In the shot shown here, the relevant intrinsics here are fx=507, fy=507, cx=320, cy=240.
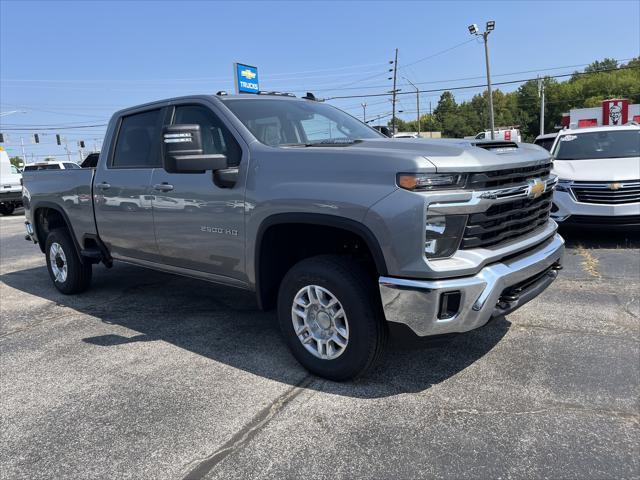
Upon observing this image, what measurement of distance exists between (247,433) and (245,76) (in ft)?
50.1

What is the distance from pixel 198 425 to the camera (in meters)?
2.93

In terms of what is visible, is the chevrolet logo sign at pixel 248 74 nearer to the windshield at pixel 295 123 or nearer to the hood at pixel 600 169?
the hood at pixel 600 169

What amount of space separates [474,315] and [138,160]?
3.35 m

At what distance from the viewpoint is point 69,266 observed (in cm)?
572

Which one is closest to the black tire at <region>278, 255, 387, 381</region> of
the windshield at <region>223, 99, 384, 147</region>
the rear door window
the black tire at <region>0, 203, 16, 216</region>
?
the windshield at <region>223, 99, 384, 147</region>

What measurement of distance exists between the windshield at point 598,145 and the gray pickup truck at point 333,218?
4968 mm

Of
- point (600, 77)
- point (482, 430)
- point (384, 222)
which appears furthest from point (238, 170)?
point (600, 77)

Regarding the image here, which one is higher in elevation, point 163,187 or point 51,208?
point 163,187

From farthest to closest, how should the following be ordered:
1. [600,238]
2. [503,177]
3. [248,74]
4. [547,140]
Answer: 1. [248,74]
2. [547,140]
3. [600,238]
4. [503,177]

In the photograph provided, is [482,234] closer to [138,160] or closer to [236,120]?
[236,120]

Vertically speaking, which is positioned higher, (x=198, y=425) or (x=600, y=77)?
(x=600, y=77)

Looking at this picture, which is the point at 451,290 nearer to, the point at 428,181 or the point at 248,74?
the point at 428,181

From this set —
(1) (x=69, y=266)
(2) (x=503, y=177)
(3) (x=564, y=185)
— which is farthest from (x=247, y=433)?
(3) (x=564, y=185)

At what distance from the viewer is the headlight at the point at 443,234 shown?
2744 mm
